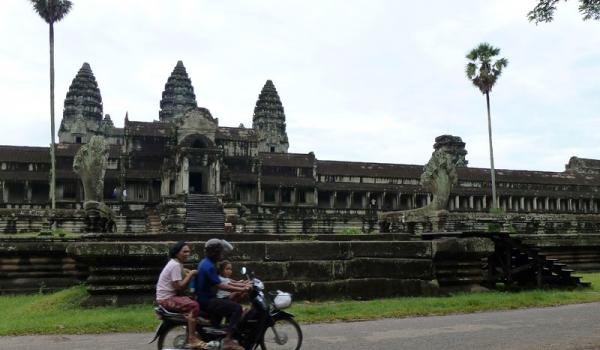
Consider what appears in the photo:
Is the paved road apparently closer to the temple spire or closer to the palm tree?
the palm tree

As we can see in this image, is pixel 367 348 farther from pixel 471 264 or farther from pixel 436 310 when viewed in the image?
pixel 471 264

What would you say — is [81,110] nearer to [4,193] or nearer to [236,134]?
[4,193]

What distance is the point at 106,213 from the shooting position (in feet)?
58.2

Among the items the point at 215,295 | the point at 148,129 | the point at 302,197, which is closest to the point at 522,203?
the point at 302,197

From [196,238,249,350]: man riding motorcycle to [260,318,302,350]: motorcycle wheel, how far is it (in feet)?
1.27

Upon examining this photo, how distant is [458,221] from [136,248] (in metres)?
14.1

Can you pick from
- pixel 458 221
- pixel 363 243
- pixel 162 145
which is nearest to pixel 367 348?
pixel 363 243

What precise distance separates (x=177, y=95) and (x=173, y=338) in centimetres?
7402

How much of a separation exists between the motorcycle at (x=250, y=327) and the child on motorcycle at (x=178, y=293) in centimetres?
8

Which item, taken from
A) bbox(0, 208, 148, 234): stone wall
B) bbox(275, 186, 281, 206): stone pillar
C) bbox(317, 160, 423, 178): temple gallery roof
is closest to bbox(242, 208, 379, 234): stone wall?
bbox(275, 186, 281, 206): stone pillar

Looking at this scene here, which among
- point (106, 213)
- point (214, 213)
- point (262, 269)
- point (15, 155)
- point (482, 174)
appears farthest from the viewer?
point (482, 174)

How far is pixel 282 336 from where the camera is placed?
622 centimetres

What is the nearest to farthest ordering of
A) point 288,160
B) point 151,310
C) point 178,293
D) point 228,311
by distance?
1. point 228,311
2. point 178,293
3. point 151,310
4. point 288,160

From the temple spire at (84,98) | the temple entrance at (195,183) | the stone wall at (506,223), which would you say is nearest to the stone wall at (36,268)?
the stone wall at (506,223)
